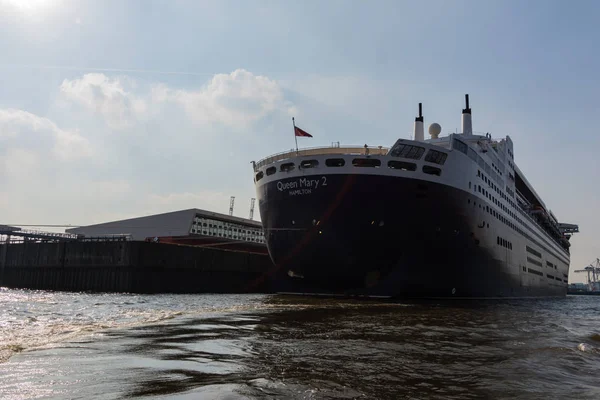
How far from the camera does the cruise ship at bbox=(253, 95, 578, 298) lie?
3027cm

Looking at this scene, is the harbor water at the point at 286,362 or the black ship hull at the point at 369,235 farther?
the black ship hull at the point at 369,235

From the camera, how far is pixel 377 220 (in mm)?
30016

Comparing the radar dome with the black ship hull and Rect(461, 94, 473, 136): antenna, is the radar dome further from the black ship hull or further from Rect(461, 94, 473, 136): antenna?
the black ship hull

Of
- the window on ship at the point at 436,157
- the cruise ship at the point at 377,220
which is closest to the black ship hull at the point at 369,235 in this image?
the cruise ship at the point at 377,220

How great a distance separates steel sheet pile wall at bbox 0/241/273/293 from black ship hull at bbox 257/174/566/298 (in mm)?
21484

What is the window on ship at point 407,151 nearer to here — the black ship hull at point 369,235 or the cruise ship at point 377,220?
the cruise ship at point 377,220

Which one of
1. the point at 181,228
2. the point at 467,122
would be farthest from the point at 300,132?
the point at 181,228

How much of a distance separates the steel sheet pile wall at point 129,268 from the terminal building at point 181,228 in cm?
933

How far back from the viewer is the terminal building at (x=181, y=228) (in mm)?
72750

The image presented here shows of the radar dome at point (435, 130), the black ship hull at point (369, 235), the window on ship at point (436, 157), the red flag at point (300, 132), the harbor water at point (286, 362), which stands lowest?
the harbor water at point (286, 362)

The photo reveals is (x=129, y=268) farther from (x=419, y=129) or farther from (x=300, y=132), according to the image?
(x=419, y=129)

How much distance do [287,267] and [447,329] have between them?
18.7 m

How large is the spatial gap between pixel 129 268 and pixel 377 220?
31.0 meters

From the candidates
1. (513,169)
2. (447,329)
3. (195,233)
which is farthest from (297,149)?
(195,233)
